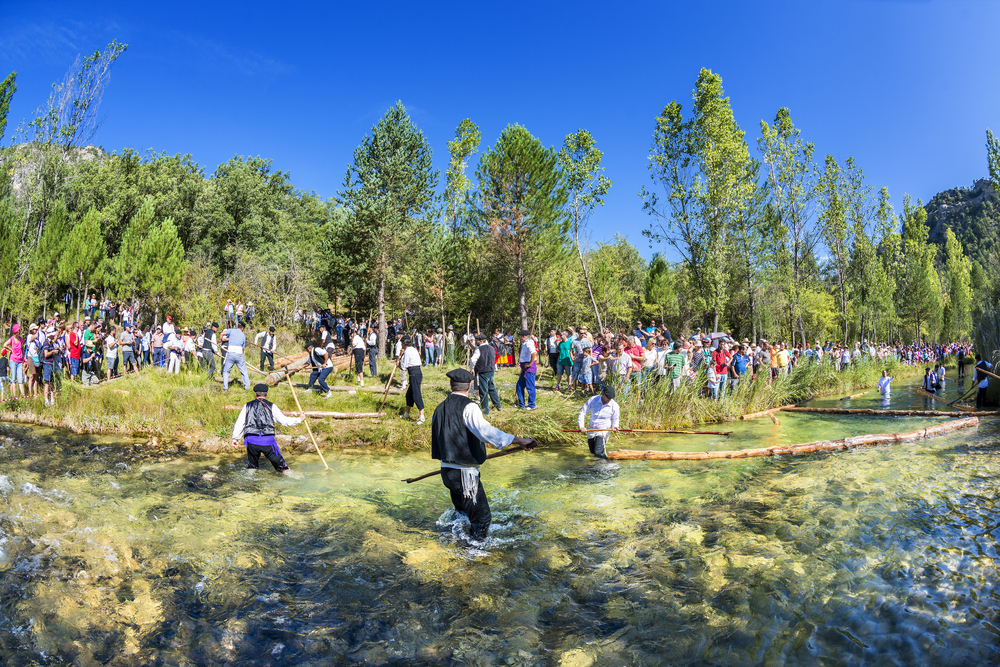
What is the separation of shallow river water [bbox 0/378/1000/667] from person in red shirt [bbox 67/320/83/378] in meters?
6.50

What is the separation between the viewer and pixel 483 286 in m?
31.5

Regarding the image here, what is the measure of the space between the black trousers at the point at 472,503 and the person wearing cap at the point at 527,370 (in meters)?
6.54

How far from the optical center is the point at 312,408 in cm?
1230

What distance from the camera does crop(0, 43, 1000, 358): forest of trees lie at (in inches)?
930

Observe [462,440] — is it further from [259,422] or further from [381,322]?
[381,322]

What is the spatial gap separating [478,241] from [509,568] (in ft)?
85.2

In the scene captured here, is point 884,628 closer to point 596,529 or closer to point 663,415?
point 596,529

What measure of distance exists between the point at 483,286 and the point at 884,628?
2799cm

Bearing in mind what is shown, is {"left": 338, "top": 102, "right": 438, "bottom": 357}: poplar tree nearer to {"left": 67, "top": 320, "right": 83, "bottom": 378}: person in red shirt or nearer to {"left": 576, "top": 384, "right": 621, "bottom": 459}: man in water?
{"left": 67, "top": 320, "right": 83, "bottom": 378}: person in red shirt

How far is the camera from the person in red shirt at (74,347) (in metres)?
14.3

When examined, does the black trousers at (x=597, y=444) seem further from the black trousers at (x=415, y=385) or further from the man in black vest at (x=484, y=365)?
the black trousers at (x=415, y=385)

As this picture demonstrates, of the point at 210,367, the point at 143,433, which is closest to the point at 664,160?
the point at 210,367

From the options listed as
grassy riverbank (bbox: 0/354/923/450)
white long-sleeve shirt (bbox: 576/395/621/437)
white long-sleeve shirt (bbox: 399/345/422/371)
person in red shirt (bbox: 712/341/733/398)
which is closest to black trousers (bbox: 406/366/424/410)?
white long-sleeve shirt (bbox: 399/345/422/371)

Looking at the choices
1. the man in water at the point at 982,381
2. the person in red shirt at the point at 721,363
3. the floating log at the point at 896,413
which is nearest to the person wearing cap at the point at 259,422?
the person in red shirt at the point at 721,363
